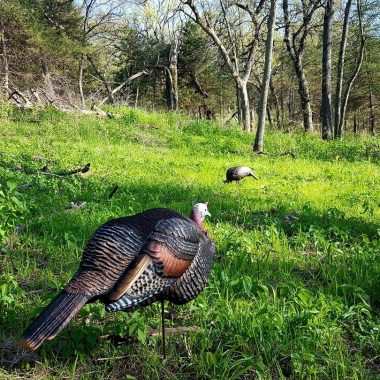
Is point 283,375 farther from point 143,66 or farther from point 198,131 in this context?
point 143,66

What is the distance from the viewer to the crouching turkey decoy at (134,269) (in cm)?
213

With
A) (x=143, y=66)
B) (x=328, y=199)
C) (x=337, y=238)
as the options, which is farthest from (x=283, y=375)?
(x=143, y=66)

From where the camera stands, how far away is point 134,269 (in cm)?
237

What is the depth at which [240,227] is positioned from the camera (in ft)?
18.4

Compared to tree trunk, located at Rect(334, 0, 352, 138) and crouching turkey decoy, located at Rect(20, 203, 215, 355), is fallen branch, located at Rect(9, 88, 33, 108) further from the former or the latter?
crouching turkey decoy, located at Rect(20, 203, 215, 355)

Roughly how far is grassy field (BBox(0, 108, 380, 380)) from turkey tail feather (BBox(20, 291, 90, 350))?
74 centimetres

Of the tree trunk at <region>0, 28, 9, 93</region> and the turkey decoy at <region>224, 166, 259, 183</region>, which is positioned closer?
the turkey decoy at <region>224, 166, 259, 183</region>

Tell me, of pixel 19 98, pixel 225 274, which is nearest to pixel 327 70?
pixel 19 98

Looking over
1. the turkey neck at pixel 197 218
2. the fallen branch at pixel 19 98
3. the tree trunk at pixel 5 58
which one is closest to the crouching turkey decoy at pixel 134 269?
the turkey neck at pixel 197 218

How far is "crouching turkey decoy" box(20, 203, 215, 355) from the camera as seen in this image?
213 centimetres

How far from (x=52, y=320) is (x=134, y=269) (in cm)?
50

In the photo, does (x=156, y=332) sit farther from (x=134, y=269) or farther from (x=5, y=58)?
(x=5, y=58)

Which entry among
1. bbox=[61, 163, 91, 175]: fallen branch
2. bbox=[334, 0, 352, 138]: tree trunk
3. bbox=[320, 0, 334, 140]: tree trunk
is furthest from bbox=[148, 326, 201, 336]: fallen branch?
bbox=[334, 0, 352, 138]: tree trunk

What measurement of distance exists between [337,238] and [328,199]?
2141 millimetres
